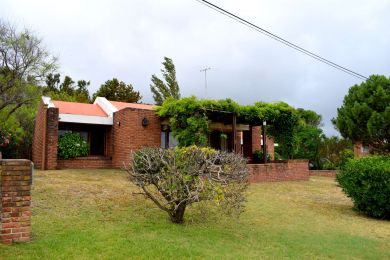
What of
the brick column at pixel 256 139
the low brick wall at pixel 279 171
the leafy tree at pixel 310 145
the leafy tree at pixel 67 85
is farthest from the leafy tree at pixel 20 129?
the leafy tree at pixel 310 145

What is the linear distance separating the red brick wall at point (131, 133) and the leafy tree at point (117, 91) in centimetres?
2060

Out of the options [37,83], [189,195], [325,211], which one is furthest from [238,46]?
[37,83]

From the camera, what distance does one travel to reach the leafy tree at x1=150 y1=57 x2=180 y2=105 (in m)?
39.2

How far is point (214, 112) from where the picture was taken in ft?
53.9

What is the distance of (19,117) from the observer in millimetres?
23750

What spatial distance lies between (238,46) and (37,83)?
587 inches

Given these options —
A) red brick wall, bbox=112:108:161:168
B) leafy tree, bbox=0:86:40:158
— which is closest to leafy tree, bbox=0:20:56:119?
leafy tree, bbox=0:86:40:158

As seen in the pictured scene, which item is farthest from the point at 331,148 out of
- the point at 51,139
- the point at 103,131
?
the point at 51,139

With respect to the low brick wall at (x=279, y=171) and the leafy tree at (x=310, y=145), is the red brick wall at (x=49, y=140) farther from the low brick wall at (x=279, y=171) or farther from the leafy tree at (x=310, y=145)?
the leafy tree at (x=310, y=145)

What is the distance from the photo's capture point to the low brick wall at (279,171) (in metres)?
15.6

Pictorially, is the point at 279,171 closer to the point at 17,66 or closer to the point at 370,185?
the point at 370,185

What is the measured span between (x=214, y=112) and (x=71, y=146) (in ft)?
21.7

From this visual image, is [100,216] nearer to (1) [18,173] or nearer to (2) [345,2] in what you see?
(1) [18,173]

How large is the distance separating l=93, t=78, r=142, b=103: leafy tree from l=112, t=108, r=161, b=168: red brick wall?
2060 centimetres
